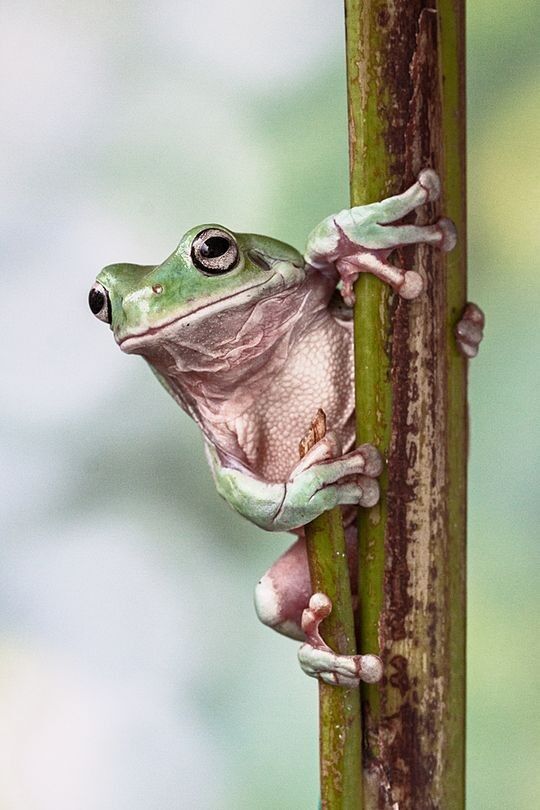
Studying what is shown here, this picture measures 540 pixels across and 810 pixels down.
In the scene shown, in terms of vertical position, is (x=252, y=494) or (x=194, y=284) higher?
(x=194, y=284)

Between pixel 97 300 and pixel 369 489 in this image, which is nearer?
pixel 369 489

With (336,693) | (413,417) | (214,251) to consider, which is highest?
(214,251)

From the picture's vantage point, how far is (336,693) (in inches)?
45.7

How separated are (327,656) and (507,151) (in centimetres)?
115

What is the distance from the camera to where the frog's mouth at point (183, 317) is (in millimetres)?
1220

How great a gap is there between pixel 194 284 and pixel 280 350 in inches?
6.5

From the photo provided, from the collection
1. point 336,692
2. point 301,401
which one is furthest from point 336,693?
point 301,401

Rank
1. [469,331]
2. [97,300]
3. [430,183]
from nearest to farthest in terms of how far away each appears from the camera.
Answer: [430,183] → [469,331] → [97,300]

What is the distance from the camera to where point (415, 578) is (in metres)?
1.11

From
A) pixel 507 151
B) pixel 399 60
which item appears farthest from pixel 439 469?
pixel 507 151

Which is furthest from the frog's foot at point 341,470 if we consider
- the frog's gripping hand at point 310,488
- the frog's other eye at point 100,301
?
the frog's other eye at point 100,301

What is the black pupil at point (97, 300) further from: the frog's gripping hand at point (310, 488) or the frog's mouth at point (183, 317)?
the frog's gripping hand at point (310, 488)

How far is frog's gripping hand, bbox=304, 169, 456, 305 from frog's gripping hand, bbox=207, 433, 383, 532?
15 cm

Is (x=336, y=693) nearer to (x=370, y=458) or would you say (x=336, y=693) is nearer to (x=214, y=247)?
(x=370, y=458)
